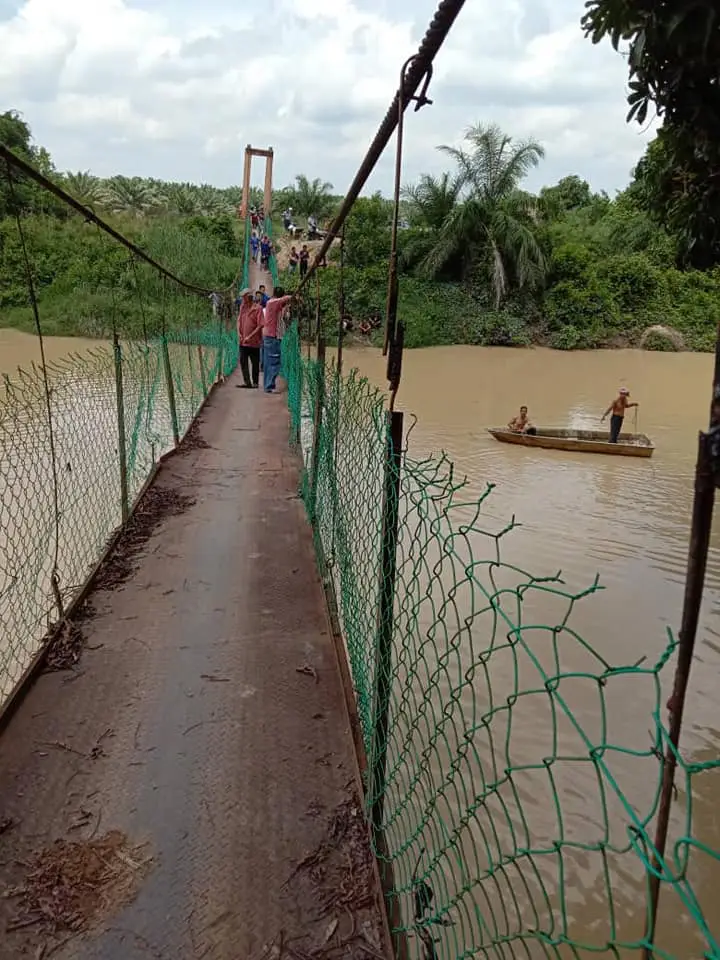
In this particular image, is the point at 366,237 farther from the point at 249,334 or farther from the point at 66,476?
the point at 66,476

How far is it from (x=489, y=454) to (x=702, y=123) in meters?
7.77

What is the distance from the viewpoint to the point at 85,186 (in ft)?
84.3

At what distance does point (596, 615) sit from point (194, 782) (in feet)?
13.6

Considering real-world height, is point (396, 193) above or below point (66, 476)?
above

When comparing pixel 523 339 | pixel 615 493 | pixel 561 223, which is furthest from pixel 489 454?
pixel 561 223

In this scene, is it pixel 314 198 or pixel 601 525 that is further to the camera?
pixel 314 198

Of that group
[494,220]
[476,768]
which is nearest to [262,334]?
[476,768]

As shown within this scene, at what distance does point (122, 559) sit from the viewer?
311cm

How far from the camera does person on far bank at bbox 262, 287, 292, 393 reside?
23.7 ft

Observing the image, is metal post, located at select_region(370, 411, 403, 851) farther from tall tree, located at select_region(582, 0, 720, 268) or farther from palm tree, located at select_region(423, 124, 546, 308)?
palm tree, located at select_region(423, 124, 546, 308)

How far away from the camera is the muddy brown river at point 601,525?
3104 millimetres

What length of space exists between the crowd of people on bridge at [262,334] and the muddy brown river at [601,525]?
273 centimetres

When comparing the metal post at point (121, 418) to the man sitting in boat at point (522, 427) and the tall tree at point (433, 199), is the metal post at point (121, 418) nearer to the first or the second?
the man sitting in boat at point (522, 427)

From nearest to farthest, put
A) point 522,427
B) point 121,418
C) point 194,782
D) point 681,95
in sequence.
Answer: point 194,782 → point 681,95 → point 121,418 → point 522,427
